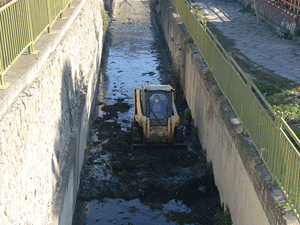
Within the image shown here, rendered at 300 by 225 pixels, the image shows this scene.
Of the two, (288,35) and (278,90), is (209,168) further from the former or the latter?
(288,35)

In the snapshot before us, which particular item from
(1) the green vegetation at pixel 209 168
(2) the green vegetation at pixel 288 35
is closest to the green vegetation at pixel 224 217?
(1) the green vegetation at pixel 209 168

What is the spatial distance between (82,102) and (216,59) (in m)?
3.97

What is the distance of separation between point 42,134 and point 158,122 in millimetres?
5299

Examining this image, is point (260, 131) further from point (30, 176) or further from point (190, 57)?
point (190, 57)

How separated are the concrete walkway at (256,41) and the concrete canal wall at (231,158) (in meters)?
2.01

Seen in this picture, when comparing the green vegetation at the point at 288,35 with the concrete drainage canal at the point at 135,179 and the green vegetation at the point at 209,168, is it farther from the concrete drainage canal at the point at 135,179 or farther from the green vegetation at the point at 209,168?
the green vegetation at the point at 209,168

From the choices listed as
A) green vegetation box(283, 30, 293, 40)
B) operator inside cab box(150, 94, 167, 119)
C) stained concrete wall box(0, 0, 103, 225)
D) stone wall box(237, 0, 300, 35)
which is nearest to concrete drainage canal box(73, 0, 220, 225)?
stained concrete wall box(0, 0, 103, 225)

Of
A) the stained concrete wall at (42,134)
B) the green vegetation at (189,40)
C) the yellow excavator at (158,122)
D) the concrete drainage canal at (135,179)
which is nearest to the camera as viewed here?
the stained concrete wall at (42,134)

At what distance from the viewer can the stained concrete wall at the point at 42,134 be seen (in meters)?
5.07


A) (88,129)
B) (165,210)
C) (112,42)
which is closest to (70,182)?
(165,210)

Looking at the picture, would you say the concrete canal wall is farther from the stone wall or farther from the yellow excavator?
the stone wall

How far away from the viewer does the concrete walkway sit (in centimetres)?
1229

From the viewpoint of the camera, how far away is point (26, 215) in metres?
5.49

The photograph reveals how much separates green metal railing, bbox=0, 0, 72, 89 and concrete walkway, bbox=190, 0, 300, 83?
22.1 ft
